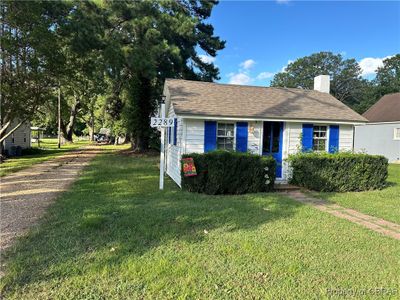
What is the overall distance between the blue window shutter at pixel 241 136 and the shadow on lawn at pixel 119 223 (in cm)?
225

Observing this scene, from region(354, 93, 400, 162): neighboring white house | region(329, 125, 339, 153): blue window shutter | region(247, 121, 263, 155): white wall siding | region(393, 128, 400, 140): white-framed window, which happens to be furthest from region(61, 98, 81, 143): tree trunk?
region(329, 125, 339, 153): blue window shutter

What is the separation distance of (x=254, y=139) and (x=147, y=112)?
1401 centimetres

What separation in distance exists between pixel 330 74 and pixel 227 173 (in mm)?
62508

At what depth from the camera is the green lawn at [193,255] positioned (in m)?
3.54

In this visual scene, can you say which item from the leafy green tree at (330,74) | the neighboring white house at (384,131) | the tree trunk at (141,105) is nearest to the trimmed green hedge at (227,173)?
the tree trunk at (141,105)

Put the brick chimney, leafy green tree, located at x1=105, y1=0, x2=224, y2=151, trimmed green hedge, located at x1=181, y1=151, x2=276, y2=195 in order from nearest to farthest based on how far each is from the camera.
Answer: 1. trimmed green hedge, located at x1=181, y1=151, x2=276, y2=195
2. the brick chimney
3. leafy green tree, located at x1=105, y1=0, x2=224, y2=151

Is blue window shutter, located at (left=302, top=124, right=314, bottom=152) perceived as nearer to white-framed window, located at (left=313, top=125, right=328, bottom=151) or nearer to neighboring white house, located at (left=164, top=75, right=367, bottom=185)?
neighboring white house, located at (left=164, top=75, right=367, bottom=185)

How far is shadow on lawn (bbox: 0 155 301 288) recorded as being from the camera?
413cm

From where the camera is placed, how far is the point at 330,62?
66.9m

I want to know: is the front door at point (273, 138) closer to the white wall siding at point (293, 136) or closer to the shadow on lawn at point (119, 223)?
the white wall siding at point (293, 136)

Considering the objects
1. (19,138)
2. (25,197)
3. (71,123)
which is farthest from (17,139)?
(25,197)

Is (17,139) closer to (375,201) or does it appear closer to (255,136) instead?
(255,136)

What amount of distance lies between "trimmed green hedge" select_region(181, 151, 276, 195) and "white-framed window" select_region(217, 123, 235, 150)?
1.55 m

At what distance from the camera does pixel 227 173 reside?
897 cm
